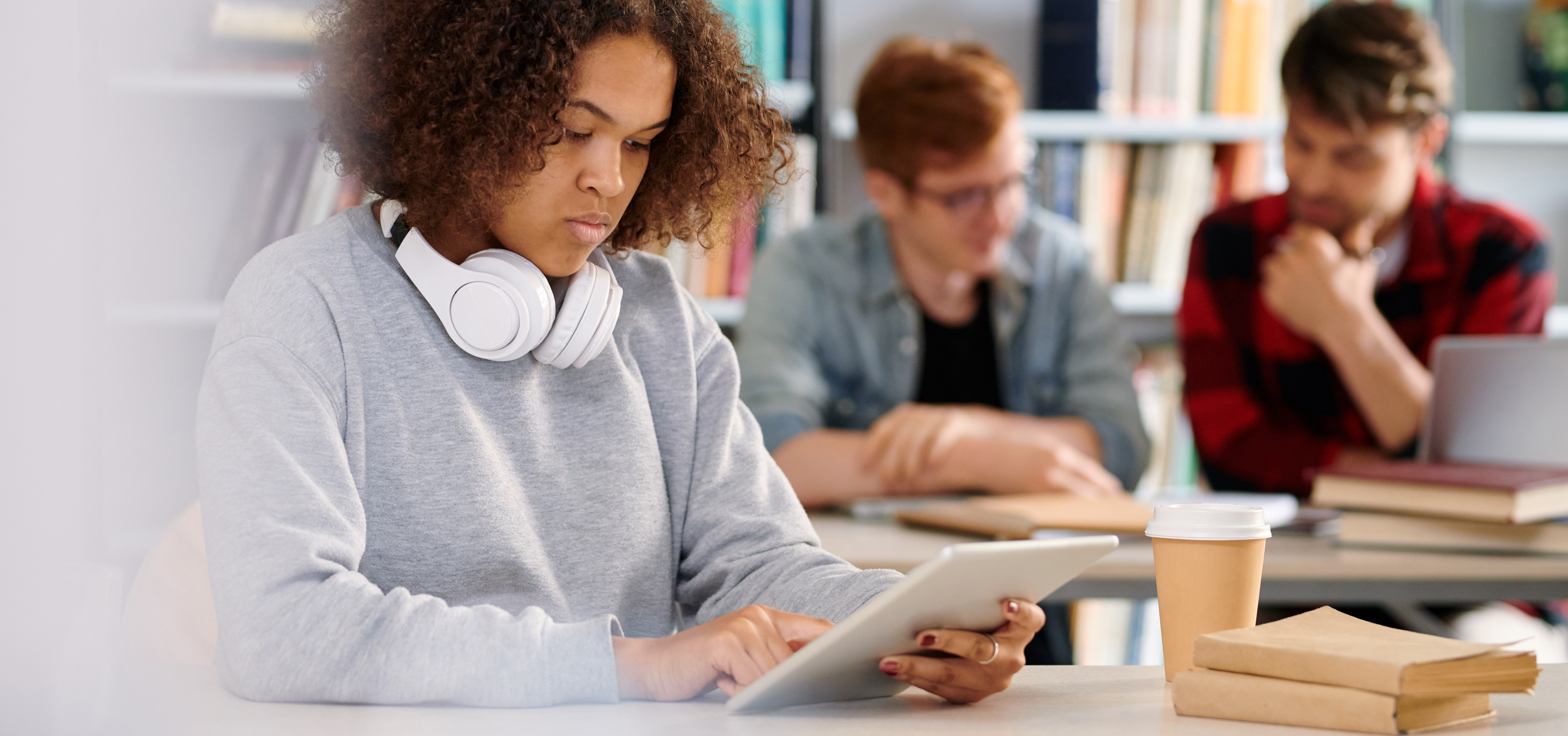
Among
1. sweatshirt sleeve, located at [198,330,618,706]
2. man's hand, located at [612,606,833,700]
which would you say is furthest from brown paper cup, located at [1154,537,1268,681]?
sweatshirt sleeve, located at [198,330,618,706]

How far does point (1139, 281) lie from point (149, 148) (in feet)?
7.43

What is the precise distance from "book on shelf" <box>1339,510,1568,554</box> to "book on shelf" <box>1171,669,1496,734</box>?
785 mm

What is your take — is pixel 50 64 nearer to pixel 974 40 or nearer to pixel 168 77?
pixel 168 77

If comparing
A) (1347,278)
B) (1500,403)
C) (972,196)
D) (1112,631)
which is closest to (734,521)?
Answer: (1500,403)

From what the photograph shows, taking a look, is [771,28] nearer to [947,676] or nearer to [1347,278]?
[1347,278]

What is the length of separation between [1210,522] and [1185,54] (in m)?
1.94

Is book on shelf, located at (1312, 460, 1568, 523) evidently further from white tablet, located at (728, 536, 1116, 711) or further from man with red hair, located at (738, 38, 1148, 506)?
white tablet, located at (728, 536, 1116, 711)

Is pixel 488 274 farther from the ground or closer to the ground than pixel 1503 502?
farther from the ground

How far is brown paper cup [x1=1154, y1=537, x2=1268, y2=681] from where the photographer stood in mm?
785

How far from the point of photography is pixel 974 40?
8.73ft

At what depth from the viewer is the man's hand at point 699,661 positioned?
72cm

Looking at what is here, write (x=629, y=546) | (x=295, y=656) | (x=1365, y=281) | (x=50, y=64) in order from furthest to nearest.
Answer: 1. (x=1365, y=281)
2. (x=629, y=546)
3. (x=295, y=656)
4. (x=50, y=64)

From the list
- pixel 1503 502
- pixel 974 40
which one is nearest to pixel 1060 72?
pixel 974 40

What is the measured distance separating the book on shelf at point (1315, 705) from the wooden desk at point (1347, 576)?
0.59m
